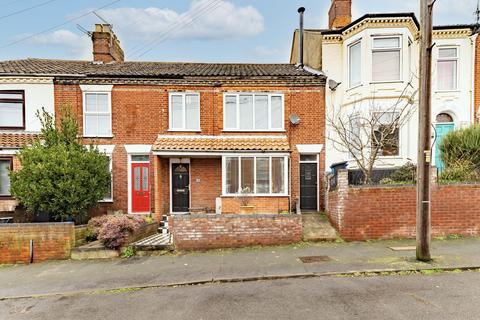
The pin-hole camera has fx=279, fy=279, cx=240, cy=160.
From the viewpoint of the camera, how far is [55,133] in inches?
402

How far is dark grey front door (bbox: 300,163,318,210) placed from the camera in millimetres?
12070

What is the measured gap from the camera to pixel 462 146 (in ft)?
31.0

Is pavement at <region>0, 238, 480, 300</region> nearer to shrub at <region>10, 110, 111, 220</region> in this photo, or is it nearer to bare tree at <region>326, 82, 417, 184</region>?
shrub at <region>10, 110, 111, 220</region>

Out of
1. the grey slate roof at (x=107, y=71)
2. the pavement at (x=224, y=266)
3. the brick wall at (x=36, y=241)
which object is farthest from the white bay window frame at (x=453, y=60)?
the brick wall at (x=36, y=241)

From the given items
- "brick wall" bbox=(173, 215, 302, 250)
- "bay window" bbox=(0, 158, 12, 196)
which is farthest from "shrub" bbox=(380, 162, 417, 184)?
"bay window" bbox=(0, 158, 12, 196)

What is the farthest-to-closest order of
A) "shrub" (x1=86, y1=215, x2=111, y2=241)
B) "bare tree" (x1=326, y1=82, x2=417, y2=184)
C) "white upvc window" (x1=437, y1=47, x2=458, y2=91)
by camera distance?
"white upvc window" (x1=437, y1=47, x2=458, y2=91) < "bare tree" (x1=326, y1=82, x2=417, y2=184) < "shrub" (x1=86, y1=215, x2=111, y2=241)

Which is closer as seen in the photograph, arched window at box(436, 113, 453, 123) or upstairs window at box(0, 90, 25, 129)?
upstairs window at box(0, 90, 25, 129)

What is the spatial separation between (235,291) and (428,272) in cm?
415

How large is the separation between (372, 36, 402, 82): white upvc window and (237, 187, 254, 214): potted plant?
6.84m

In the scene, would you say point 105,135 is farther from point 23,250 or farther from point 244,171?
point 244,171

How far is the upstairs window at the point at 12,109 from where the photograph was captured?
11.8 m

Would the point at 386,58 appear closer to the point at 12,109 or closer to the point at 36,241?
the point at 36,241

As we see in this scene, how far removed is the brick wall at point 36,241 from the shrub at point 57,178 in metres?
1.24

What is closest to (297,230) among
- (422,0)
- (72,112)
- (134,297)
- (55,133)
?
(134,297)
